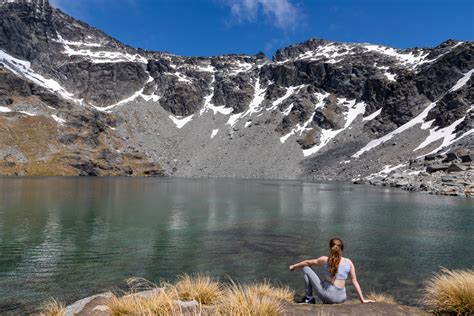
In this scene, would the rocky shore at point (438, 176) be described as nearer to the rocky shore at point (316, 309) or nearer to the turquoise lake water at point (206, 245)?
the turquoise lake water at point (206, 245)

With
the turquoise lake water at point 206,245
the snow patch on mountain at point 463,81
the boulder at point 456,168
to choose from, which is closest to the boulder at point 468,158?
the boulder at point 456,168

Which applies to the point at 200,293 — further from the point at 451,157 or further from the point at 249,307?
A: the point at 451,157

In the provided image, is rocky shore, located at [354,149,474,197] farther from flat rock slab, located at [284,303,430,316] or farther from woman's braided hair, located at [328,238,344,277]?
woman's braided hair, located at [328,238,344,277]

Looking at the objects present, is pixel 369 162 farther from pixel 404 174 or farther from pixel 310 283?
pixel 310 283

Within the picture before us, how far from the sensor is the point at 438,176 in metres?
98.2

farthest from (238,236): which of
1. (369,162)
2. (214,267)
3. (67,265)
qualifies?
(369,162)

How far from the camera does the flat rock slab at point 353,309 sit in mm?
9602

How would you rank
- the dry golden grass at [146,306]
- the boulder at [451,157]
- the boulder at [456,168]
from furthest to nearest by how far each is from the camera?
the boulder at [451,157] < the boulder at [456,168] < the dry golden grass at [146,306]

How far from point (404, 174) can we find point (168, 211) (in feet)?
314

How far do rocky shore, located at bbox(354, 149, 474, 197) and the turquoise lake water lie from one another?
33.7 metres

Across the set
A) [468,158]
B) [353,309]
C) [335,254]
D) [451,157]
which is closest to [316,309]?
[353,309]

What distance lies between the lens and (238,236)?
109 ft

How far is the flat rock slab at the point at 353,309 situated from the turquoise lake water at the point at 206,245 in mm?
7769

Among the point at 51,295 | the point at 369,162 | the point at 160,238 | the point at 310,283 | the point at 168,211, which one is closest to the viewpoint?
the point at 310,283
